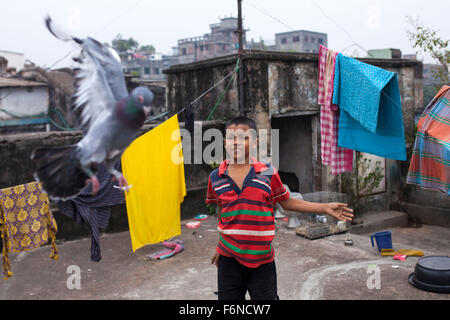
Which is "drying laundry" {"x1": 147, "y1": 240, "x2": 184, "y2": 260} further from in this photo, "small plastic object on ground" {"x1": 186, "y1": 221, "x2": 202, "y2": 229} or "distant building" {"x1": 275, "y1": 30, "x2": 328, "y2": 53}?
"distant building" {"x1": 275, "y1": 30, "x2": 328, "y2": 53}

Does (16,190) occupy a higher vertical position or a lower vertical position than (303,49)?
lower

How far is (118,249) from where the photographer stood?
610cm

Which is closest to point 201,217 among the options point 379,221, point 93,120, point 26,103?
point 379,221

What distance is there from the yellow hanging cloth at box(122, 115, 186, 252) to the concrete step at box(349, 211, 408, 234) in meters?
4.12

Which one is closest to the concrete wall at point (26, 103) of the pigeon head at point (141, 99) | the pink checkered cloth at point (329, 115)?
the pink checkered cloth at point (329, 115)

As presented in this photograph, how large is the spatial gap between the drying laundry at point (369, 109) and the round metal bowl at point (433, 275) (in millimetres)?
1128

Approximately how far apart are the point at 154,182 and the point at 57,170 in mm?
3186

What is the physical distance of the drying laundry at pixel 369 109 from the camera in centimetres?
460

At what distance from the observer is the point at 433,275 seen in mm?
4297

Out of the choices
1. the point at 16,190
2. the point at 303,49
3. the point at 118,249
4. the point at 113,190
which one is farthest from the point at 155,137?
the point at 303,49

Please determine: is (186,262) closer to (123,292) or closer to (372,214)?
(123,292)

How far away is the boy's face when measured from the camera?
2521 mm

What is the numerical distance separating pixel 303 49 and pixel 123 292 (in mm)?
37556
